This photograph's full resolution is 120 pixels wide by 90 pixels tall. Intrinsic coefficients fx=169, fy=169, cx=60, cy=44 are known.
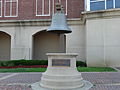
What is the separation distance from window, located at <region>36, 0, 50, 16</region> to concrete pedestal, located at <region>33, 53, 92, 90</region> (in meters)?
13.7

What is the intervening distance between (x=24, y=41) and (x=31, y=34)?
1.18 m

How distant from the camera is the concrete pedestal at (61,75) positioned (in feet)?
22.6

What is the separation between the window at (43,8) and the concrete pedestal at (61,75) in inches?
541

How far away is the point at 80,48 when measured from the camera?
62.8 feet

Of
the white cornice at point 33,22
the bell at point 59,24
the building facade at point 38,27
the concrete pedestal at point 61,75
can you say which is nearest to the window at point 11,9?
the building facade at point 38,27

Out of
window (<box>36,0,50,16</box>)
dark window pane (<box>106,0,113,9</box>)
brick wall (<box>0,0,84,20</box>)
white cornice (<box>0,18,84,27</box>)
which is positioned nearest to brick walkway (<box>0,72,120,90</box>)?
dark window pane (<box>106,0,113,9</box>)

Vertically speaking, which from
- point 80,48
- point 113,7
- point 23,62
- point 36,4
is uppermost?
point 36,4

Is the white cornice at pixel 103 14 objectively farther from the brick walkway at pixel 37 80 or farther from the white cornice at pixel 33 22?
the brick walkway at pixel 37 80

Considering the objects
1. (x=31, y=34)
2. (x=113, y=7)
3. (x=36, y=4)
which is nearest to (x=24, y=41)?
(x=31, y=34)

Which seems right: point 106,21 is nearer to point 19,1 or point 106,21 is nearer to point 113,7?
point 113,7

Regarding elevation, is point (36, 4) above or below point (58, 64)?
above

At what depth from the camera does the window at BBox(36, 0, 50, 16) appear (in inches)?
798

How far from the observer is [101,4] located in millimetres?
16188

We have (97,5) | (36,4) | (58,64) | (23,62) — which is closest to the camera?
(58,64)
